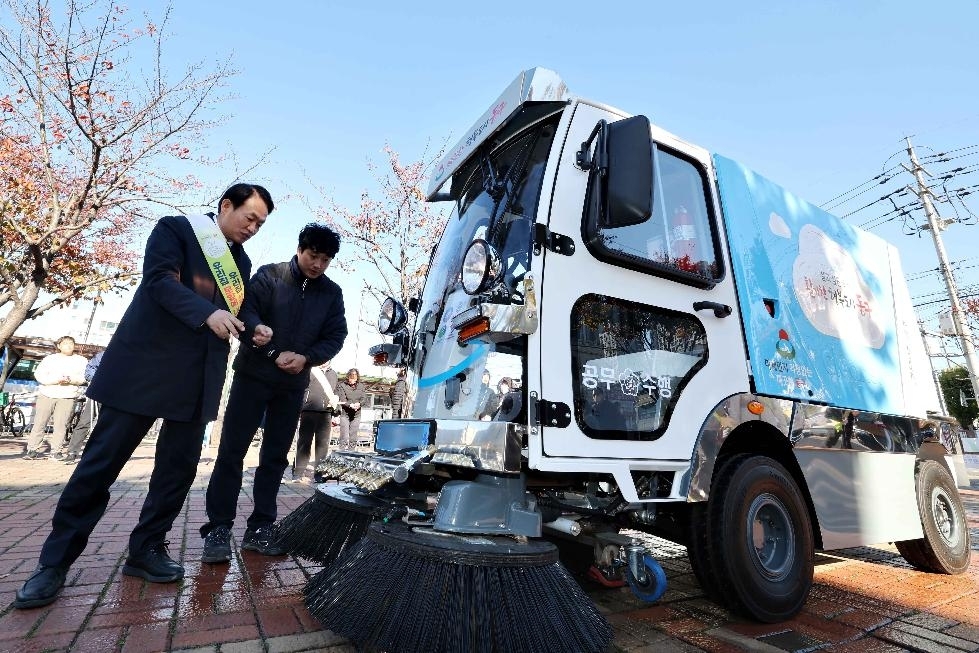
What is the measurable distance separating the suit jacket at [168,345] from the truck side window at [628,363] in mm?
1616

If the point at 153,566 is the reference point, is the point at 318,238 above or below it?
above

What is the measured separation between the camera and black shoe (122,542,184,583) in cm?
247

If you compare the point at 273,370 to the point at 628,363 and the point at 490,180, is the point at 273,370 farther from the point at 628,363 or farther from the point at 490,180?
the point at 628,363

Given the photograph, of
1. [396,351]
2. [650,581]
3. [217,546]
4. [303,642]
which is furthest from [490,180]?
[217,546]

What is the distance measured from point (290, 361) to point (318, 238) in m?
0.73

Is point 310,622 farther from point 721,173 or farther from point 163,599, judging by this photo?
point 721,173

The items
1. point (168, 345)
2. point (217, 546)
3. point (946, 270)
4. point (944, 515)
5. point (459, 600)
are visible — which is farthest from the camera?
point (946, 270)

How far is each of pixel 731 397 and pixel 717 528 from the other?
586mm

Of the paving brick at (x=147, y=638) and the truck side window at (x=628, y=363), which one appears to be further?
the truck side window at (x=628, y=363)

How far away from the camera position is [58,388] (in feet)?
25.3

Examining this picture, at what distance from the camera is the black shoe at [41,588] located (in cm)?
207

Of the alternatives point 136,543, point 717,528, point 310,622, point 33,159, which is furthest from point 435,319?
point 33,159

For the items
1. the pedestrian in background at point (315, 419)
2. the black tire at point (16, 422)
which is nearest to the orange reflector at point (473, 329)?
the pedestrian in background at point (315, 419)

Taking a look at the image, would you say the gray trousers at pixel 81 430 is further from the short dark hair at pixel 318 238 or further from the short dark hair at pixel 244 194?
the short dark hair at pixel 244 194
